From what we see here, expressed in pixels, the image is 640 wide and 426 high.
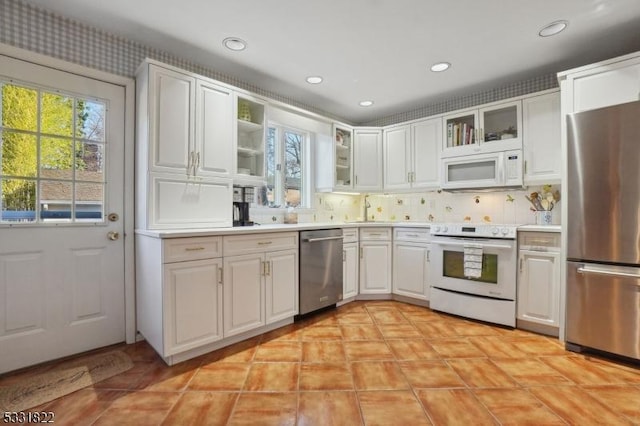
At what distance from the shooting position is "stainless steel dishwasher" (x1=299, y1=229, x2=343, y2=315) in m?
2.91

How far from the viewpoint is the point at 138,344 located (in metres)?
2.41

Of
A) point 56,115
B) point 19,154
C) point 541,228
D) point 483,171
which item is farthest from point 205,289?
point 483,171

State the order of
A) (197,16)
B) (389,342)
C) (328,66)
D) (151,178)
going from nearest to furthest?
(197,16) → (151,178) → (389,342) → (328,66)

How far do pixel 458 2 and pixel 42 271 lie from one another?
10.9 feet

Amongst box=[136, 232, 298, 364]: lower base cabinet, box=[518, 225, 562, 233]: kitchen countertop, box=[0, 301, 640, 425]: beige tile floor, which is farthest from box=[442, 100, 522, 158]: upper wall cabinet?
box=[136, 232, 298, 364]: lower base cabinet

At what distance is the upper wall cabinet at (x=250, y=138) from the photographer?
288 centimetres

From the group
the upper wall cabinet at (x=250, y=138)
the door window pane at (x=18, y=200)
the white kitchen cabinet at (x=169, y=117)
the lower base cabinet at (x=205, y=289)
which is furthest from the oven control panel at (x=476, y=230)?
the door window pane at (x=18, y=200)

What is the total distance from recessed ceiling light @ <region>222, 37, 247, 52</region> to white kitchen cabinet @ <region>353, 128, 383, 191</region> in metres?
1.94

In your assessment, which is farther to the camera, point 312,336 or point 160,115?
point 312,336

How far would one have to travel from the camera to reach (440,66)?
2.85m

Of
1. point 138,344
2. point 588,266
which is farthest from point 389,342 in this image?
point 138,344

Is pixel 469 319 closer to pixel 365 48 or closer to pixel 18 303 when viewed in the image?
pixel 365 48

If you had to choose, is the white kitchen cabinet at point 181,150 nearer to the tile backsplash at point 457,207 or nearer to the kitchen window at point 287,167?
the kitchen window at point 287,167

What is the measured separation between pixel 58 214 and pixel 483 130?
384 cm
